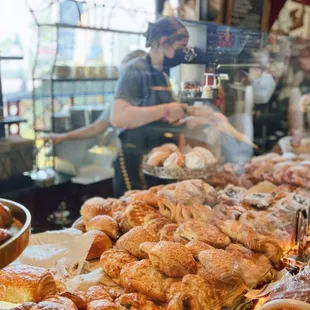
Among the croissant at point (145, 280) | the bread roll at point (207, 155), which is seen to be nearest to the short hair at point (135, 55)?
the bread roll at point (207, 155)

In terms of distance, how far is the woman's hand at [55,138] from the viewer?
3.56 metres

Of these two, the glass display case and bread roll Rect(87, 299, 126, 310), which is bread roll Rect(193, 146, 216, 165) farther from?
bread roll Rect(87, 299, 126, 310)

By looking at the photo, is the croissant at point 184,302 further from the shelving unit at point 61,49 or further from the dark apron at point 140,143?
the shelving unit at point 61,49

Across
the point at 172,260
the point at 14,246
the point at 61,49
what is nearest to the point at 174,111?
the point at 61,49

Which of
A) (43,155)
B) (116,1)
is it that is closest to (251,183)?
(116,1)

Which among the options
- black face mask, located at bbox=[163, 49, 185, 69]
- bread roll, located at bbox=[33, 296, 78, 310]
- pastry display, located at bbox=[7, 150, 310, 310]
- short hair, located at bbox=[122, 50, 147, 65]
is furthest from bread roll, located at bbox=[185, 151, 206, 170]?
bread roll, located at bbox=[33, 296, 78, 310]

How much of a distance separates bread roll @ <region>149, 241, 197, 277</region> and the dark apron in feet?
4.55

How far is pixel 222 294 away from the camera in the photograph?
1.33 m

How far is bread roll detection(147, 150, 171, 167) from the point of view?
2673 millimetres

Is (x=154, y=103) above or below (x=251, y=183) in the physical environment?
above

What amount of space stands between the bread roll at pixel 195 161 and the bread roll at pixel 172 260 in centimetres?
121

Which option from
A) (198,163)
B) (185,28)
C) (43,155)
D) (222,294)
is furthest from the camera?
(43,155)

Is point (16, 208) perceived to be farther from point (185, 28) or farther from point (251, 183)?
point (251, 183)

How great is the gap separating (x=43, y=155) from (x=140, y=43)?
1.20 meters
